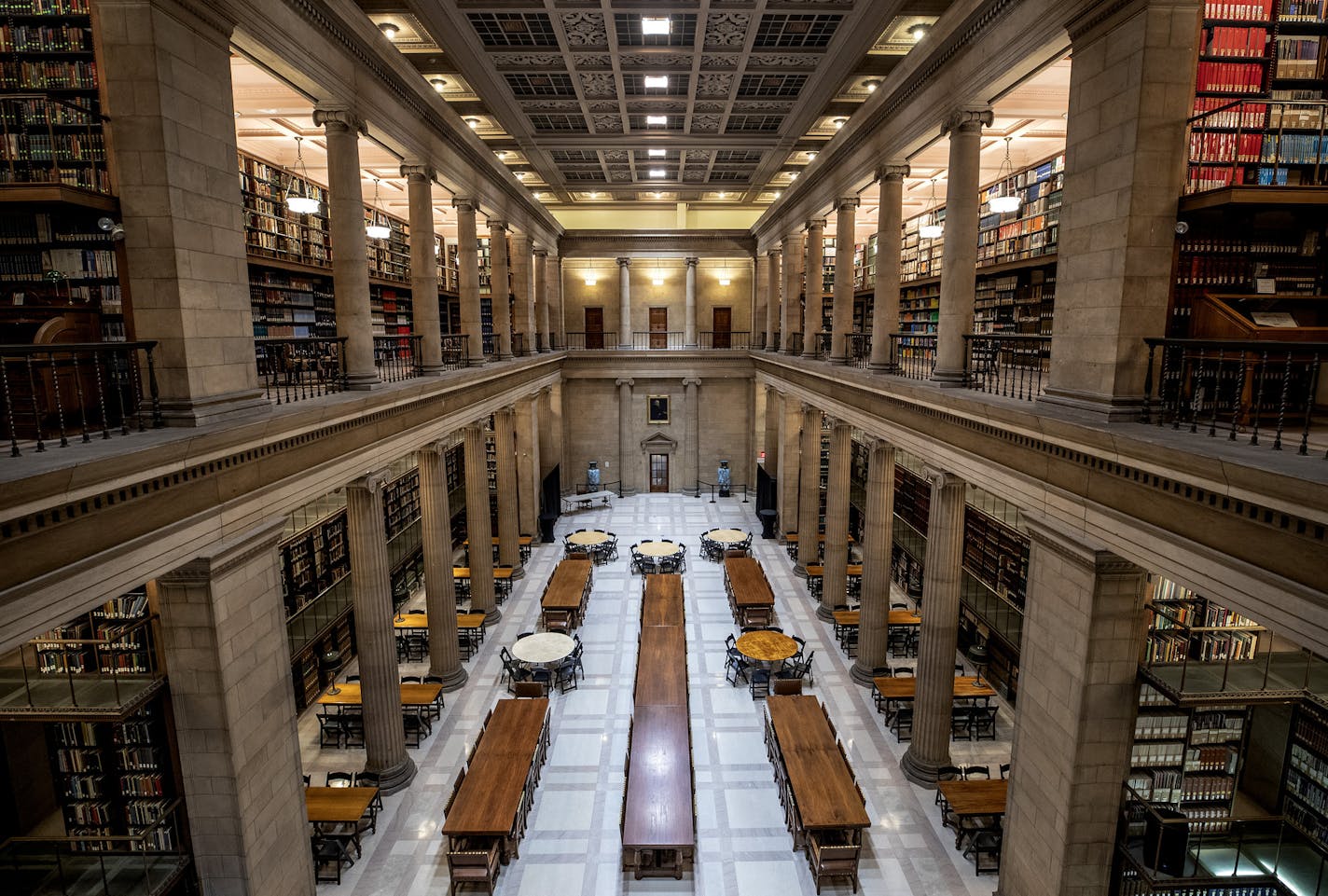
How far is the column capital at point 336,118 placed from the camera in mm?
7480

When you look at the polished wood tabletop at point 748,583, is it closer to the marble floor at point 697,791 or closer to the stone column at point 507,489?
the marble floor at point 697,791

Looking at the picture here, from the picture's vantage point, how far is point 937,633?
8.62 metres

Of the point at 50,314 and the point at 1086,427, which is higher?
the point at 50,314

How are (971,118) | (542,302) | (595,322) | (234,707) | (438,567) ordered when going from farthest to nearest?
(595,322) → (542,302) → (438,567) → (971,118) → (234,707)

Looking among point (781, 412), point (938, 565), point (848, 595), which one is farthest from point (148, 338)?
point (781, 412)

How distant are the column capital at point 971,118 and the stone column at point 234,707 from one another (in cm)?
804

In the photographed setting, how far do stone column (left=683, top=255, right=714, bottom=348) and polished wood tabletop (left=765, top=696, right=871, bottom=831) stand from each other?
16298 mm

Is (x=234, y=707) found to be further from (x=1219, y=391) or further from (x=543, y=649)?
(x=1219, y=391)

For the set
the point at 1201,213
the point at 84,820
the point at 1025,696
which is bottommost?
the point at 84,820

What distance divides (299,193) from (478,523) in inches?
271

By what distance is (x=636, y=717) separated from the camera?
9242 mm

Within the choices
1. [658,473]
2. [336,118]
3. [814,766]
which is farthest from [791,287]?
[814,766]

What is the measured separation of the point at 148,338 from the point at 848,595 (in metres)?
13.5

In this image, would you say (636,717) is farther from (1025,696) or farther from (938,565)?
(1025,696)
